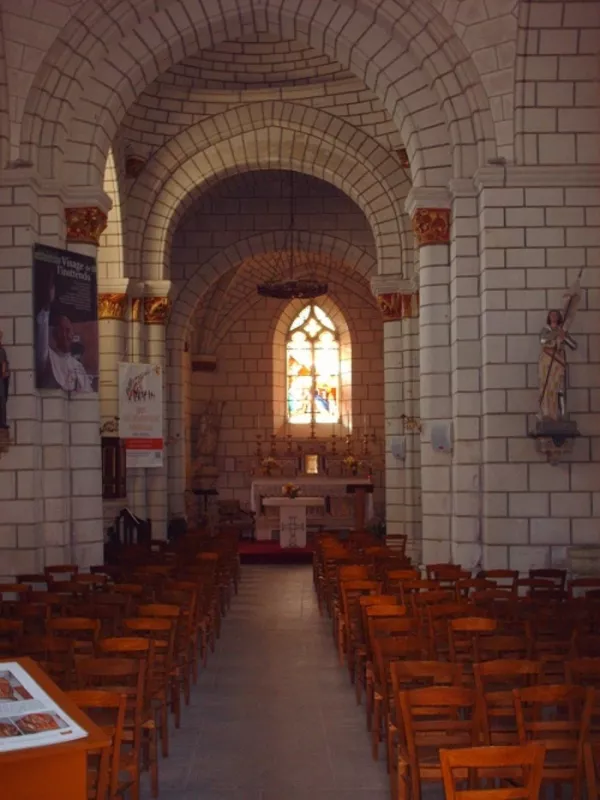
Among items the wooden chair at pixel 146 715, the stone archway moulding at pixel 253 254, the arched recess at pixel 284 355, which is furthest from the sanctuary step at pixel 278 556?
the wooden chair at pixel 146 715

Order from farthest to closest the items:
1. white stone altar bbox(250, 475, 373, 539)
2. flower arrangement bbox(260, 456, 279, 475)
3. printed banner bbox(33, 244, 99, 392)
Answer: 1. flower arrangement bbox(260, 456, 279, 475)
2. white stone altar bbox(250, 475, 373, 539)
3. printed banner bbox(33, 244, 99, 392)

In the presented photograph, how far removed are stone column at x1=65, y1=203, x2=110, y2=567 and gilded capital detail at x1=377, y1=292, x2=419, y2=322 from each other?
923 centimetres

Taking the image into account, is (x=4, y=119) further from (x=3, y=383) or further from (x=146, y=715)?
(x=146, y=715)

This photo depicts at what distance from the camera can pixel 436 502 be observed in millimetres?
16438

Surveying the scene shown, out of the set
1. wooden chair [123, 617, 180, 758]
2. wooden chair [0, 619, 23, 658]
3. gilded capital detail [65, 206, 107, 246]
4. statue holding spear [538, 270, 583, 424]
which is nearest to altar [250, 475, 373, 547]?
gilded capital detail [65, 206, 107, 246]

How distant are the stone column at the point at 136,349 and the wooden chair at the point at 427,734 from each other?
17110 millimetres

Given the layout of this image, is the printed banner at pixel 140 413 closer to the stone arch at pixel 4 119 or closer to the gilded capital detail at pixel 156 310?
the stone arch at pixel 4 119

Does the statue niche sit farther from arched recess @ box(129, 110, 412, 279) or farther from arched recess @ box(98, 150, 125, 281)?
arched recess @ box(98, 150, 125, 281)

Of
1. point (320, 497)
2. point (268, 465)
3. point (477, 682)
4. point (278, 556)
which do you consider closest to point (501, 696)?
point (477, 682)

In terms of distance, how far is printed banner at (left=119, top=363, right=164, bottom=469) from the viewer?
18.2 meters

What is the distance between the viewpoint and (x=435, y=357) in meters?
16.6

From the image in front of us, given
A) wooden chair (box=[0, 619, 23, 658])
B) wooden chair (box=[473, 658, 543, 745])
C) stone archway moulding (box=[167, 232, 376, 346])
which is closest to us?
wooden chair (box=[473, 658, 543, 745])

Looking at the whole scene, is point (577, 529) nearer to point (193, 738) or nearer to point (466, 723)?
point (193, 738)

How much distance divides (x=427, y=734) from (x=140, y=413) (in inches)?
485
